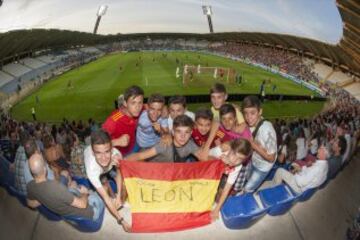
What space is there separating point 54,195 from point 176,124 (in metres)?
1.66

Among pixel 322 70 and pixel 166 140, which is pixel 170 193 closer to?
pixel 166 140

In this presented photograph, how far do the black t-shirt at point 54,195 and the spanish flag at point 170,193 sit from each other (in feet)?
2.43

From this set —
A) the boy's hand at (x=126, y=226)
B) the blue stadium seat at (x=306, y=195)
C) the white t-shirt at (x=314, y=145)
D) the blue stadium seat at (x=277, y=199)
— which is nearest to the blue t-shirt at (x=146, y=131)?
the boy's hand at (x=126, y=226)

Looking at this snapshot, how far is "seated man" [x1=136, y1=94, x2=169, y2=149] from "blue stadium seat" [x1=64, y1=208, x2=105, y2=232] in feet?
3.93

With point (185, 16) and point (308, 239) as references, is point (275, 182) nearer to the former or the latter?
point (308, 239)

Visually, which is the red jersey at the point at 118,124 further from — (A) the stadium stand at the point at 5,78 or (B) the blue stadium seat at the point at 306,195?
(A) the stadium stand at the point at 5,78

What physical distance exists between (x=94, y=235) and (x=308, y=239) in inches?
119

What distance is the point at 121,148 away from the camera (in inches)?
222

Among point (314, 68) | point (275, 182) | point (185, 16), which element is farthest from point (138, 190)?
point (314, 68)

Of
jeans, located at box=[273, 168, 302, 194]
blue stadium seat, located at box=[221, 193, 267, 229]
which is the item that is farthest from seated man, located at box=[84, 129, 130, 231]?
jeans, located at box=[273, 168, 302, 194]

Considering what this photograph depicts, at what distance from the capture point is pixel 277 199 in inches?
213

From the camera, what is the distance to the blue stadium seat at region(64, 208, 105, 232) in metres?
4.76

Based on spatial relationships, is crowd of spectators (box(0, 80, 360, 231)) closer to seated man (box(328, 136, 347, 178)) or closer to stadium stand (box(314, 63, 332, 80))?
seated man (box(328, 136, 347, 178))

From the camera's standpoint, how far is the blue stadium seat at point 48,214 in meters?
5.05
